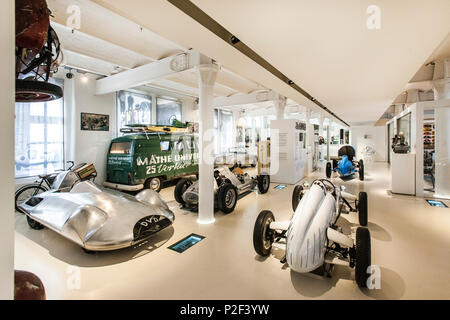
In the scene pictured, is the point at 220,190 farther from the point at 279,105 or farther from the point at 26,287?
the point at 279,105

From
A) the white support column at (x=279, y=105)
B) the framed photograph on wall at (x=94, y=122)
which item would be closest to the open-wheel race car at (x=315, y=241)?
the white support column at (x=279, y=105)

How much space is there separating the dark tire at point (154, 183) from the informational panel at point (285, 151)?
13.8 feet

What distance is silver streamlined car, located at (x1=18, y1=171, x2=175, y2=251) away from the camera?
264 cm

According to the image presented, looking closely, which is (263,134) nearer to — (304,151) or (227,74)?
(304,151)

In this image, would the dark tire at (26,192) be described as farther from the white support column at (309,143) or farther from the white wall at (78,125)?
the white support column at (309,143)

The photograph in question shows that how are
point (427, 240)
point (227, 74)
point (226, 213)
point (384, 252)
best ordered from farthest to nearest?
1. point (227, 74)
2. point (226, 213)
3. point (427, 240)
4. point (384, 252)

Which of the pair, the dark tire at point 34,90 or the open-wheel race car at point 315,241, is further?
the open-wheel race car at point 315,241

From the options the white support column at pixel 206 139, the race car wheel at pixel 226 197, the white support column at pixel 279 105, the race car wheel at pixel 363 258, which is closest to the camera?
the race car wheel at pixel 363 258

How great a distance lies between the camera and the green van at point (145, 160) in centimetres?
593

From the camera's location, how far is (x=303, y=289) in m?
2.21

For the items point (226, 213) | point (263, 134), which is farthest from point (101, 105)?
point (263, 134)

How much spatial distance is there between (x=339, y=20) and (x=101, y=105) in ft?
23.7

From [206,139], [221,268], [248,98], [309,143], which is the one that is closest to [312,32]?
[206,139]

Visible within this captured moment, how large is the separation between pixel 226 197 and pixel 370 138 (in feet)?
54.7
